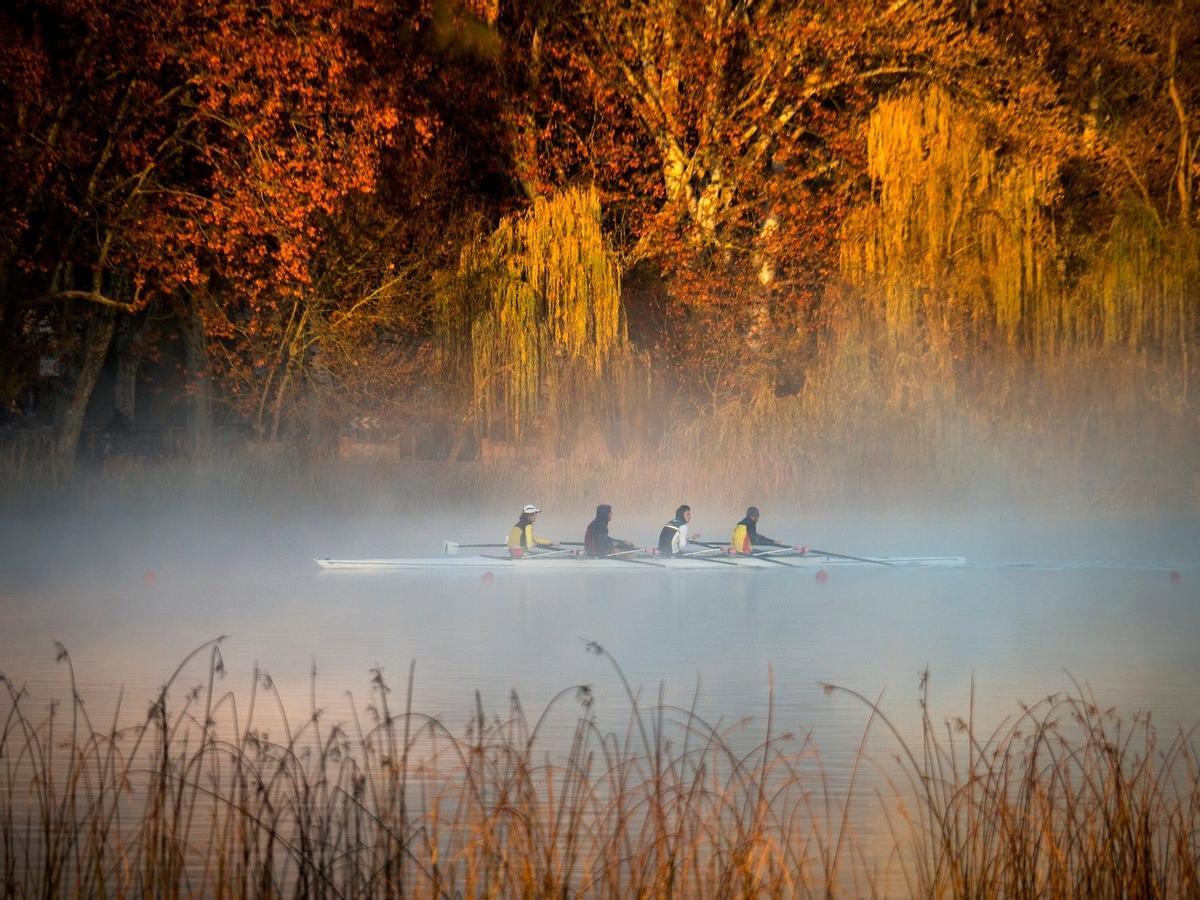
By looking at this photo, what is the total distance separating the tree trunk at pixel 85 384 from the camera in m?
22.5

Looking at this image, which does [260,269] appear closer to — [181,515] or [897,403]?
[181,515]

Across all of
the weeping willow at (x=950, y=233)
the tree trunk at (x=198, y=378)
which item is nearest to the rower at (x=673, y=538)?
the weeping willow at (x=950, y=233)

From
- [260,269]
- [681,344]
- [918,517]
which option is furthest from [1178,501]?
[260,269]

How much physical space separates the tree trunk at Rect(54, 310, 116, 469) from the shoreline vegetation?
15274mm

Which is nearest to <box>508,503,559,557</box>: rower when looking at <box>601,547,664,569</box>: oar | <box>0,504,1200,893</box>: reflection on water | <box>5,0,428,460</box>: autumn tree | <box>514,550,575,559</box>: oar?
<box>514,550,575,559</box>: oar

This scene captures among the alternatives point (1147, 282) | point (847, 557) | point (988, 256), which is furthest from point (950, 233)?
point (847, 557)

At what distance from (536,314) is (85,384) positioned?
7.43m

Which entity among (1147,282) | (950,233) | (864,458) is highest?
(950,233)

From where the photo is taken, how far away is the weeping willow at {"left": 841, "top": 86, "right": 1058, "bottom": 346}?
18656 millimetres

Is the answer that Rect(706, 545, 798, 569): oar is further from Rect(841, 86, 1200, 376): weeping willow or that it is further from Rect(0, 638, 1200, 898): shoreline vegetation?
Rect(0, 638, 1200, 898): shoreline vegetation

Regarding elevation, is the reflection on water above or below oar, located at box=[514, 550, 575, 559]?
below

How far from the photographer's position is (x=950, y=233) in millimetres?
19047

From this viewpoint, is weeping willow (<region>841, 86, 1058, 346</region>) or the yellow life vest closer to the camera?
the yellow life vest

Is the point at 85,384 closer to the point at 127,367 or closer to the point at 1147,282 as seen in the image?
the point at 127,367
